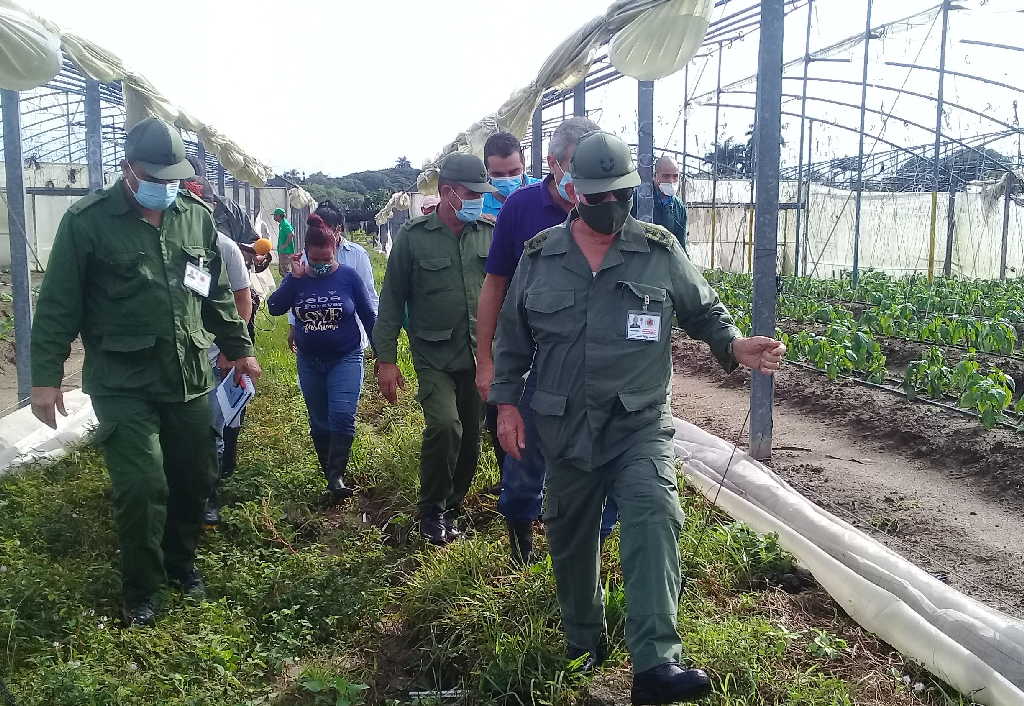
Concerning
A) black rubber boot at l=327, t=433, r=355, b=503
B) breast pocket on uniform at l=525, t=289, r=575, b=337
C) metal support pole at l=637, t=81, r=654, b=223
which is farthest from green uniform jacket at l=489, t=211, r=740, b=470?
metal support pole at l=637, t=81, r=654, b=223

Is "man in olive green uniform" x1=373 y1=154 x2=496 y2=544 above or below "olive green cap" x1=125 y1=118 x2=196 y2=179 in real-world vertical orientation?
below

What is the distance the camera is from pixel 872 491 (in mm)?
5230

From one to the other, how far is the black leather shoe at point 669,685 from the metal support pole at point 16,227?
16.8ft

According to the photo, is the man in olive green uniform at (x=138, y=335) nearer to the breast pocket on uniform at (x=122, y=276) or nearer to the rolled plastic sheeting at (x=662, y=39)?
the breast pocket on uniform at (x=122, y=276)

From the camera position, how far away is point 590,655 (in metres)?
3.04

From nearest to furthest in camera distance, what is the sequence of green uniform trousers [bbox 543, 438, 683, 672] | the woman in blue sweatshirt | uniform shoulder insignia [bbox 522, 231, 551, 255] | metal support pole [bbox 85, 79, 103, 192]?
1. green uniform trousers [bbox 543, 438, 683, 672]
2. uniform shoulder insignia [bbox 522, 231, 551, 255]
3. the woman in blue sweatshirt
4. metal support pole [bbox 85, 79, 103, 192]

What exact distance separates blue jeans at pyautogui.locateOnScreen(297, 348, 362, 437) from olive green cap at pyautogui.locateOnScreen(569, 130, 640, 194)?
256 cm

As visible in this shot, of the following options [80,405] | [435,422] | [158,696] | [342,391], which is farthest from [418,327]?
[80,405]

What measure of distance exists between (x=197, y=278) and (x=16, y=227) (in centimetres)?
293

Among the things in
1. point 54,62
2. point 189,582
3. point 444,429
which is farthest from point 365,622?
point 54,62

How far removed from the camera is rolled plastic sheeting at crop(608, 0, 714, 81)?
5543 millimetres

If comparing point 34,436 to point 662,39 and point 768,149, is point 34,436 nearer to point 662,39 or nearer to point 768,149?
point 662,39

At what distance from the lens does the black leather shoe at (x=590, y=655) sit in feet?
9.91

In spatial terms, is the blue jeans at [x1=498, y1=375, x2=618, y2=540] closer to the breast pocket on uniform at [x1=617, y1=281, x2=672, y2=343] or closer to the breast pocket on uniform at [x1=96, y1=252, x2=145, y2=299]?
the breast pocket on uniform at [x1=617, y1=281, x2=672, y2=343]
